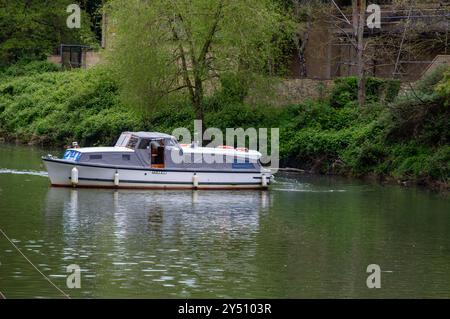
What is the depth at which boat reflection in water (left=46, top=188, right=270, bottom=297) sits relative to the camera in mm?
27297

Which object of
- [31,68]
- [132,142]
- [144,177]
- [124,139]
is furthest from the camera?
[31,68]

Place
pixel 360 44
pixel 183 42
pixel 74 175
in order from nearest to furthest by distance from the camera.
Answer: pixel 74 175
pixel 183 42
pixel 360 44

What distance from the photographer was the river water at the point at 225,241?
88.5 feet

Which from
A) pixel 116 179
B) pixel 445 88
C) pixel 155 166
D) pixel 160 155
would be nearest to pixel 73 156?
pixel 116 179

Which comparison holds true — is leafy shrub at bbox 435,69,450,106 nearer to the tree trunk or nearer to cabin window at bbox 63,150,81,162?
the tree trunk

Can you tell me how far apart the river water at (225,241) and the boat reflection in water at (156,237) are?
0.04 meters

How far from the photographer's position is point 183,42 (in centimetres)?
5591

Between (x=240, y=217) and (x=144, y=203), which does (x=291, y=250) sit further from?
(x=144, y=203)

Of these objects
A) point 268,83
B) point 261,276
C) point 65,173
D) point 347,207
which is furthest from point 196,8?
point 261,276

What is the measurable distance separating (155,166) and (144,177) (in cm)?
64

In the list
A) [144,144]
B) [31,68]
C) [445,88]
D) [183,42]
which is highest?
[183,42]

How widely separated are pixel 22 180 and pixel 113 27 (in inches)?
616

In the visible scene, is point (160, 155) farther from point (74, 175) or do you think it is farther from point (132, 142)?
point (74, 175)

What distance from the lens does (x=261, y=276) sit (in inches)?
1113
